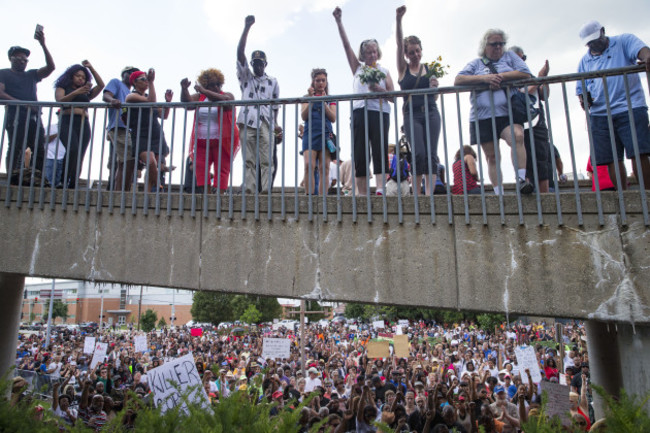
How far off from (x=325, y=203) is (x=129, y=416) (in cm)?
425

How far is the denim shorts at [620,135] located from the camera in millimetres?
4504

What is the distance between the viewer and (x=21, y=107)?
19.7ft

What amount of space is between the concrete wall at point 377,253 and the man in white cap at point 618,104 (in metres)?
0.61

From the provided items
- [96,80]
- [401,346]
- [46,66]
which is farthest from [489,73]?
[401,346]

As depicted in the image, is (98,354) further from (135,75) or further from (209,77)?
(209,77)

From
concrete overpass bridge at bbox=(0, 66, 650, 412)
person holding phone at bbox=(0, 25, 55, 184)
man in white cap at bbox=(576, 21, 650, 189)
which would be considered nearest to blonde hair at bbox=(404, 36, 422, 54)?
concrete overpass bridge at bbox=(0, 66, 650, 412)

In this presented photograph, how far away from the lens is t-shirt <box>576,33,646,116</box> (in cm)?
463

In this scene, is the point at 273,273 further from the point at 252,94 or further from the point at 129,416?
the point at 129,416

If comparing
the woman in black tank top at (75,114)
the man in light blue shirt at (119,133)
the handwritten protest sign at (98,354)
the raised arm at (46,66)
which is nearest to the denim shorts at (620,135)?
the man in light blue shirt at (119,133)

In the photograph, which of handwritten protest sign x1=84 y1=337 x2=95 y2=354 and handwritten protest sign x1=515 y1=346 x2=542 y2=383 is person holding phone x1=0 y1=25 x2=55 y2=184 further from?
handwritten protest sign x1=84 y1=337 x2=95 y2=354

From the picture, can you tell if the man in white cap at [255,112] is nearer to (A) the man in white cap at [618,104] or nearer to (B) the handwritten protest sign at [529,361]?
(A) the man in white cap at [618,104]

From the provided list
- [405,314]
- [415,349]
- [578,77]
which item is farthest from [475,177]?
[405,314]

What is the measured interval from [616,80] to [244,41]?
4.34 meters

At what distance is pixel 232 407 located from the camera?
11.2 ft
